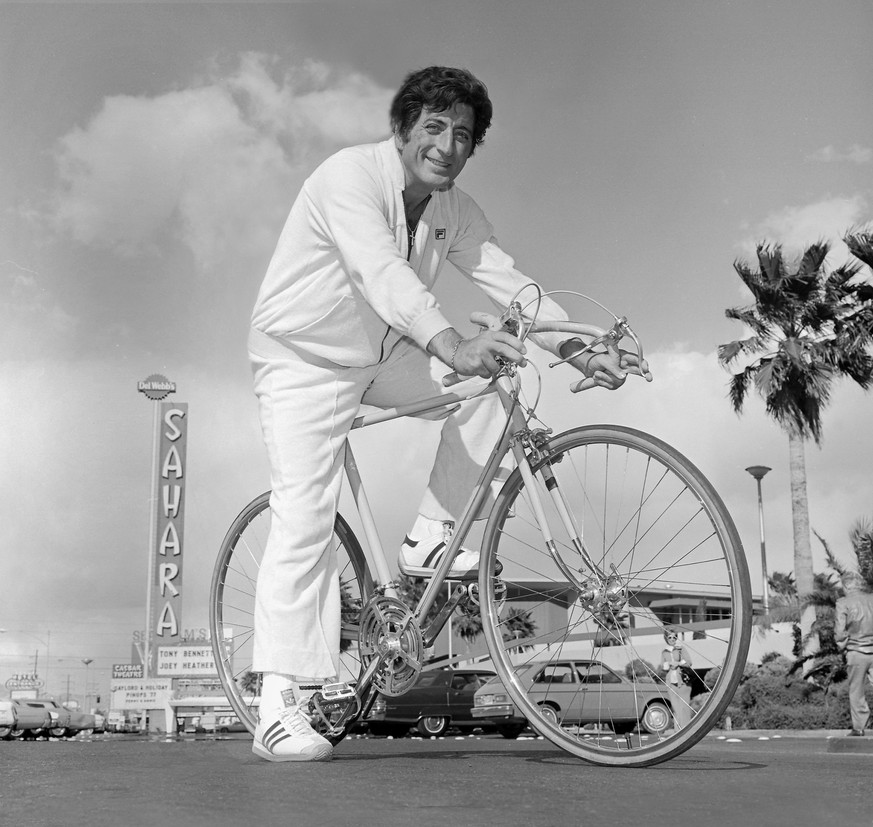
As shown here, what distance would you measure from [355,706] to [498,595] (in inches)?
20.9

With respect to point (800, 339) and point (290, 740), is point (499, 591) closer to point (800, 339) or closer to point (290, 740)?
point (290, 740)

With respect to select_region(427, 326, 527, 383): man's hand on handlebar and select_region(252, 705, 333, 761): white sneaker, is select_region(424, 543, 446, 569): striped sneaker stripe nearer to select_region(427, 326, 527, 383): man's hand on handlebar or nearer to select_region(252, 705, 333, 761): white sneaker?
select_region(252, 705, 333, 761): white sneaker

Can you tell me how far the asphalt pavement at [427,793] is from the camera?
1449 millimetres

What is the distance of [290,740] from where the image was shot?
2520 mm

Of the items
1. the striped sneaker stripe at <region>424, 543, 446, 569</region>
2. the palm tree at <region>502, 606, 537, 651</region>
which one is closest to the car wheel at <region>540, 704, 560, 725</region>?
the palm tree at <region>502, 606, 537, 651</region>

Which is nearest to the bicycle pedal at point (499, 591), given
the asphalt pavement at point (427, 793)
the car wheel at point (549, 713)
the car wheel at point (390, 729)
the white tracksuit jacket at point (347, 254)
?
the car wheel at point (549, 713)

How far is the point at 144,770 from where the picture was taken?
2.15 m

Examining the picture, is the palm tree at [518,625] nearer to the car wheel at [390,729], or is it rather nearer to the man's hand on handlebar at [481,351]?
the man's hand on handlebar at [481,351]

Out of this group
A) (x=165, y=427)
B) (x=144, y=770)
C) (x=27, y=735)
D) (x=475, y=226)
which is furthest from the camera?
(x=165, y=427)

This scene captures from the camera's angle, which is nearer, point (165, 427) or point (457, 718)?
point (457, 718)

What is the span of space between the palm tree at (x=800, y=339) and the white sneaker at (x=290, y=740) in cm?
1771

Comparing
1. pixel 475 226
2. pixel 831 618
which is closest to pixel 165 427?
pixel 831 618

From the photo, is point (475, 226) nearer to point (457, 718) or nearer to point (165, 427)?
point (457, 718)

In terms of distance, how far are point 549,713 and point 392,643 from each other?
1.55ft
